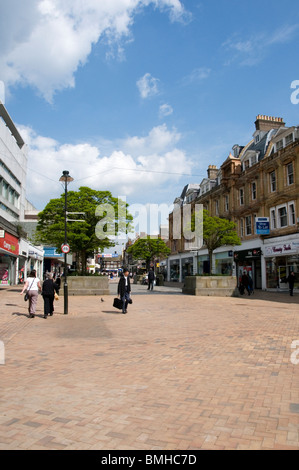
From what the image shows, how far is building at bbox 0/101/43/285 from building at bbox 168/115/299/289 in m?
18.0

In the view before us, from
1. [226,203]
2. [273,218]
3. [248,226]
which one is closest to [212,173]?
[226,203]

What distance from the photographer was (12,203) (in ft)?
128

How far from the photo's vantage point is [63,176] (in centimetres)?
1501

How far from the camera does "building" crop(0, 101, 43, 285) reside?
33034mm

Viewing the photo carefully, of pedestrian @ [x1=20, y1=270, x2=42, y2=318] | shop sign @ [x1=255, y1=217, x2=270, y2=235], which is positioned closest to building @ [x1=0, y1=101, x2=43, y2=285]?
pedestrian @ [x1=20, y1=270, x2=42, y2=318]

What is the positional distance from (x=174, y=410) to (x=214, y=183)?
4294 cm

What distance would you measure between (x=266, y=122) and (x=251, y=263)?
15520 millimetres

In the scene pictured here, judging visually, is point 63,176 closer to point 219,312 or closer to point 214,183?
point 219,312

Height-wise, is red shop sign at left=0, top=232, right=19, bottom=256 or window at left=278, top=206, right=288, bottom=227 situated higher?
window at left=278, top=206, right=288, bottom=227

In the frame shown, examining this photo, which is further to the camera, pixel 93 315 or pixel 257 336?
pixel 93 315

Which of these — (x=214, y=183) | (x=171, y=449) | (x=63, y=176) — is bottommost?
(x=171, y=449)

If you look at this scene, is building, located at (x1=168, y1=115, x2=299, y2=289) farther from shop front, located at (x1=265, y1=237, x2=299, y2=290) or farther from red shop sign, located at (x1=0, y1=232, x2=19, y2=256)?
red shop sign, located at (x1=0, y1=232, x2=19, y2=256)

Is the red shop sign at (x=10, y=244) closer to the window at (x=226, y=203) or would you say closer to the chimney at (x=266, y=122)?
the window at (x=226, y=203)

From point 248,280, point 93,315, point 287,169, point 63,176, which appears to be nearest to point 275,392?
point 93,315
